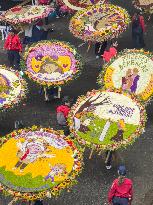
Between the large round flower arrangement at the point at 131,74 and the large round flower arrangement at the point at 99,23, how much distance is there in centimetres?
257

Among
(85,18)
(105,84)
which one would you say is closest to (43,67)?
(105,84)

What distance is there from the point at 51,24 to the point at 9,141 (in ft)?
42.2

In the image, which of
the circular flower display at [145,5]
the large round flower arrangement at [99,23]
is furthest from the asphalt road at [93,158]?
the circular flower display at [145,5]

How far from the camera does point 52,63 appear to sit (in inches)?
898

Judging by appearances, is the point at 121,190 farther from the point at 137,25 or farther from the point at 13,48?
the point at 137,25

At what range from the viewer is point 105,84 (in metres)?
21.6

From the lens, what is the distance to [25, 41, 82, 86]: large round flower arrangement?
871 inches

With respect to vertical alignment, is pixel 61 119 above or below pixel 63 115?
below

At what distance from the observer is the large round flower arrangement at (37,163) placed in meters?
16.7

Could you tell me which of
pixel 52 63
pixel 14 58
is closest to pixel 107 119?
pixel 52 63

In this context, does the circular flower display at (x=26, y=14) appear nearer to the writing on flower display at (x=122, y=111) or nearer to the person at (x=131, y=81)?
the person at (x=131, y=81)

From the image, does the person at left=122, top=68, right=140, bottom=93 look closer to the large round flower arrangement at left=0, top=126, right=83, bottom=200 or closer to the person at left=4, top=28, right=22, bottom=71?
the large round flower arrangement at left=0, top=126, right=83, bottom=200

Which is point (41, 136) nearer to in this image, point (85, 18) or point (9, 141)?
point (9, 141)

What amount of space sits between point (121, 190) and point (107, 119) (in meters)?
3.50
